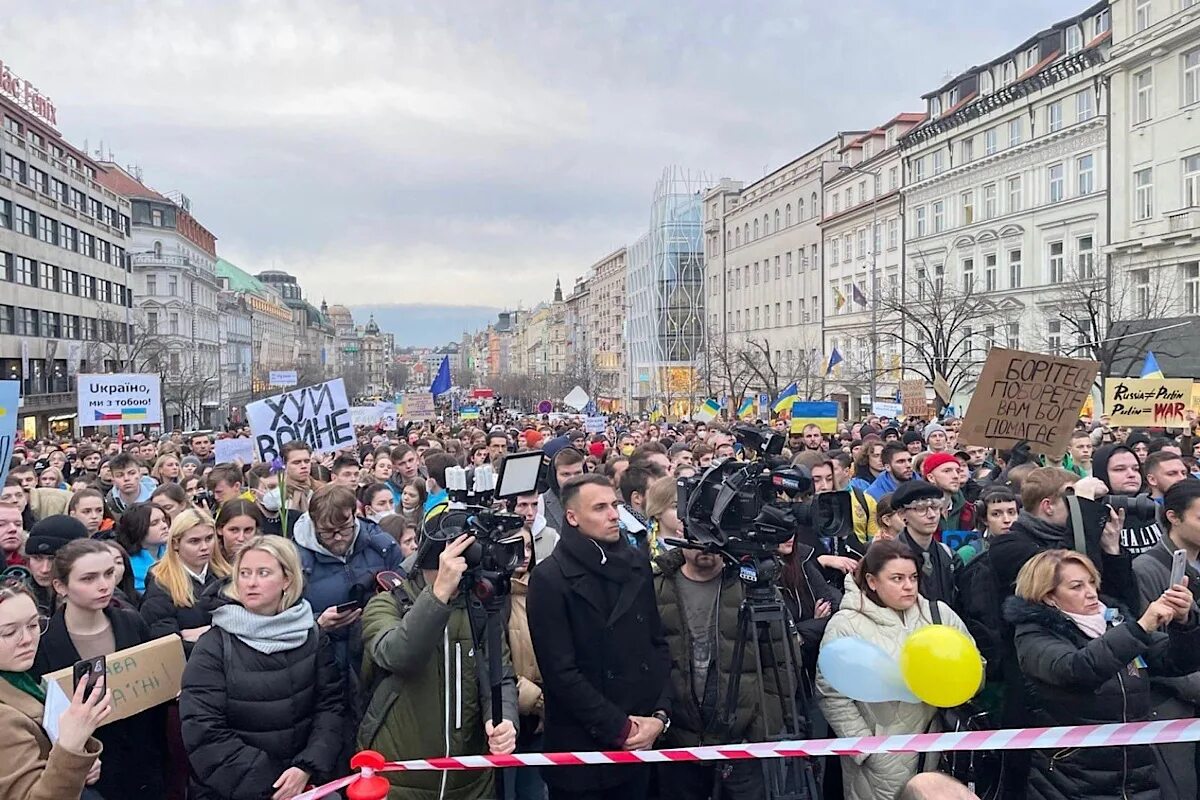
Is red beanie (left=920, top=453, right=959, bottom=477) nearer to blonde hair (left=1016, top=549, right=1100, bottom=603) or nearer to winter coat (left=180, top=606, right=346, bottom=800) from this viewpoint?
blonde hair (left=1016, top=549, right=1100, bottom=603)

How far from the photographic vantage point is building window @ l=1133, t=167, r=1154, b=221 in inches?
1256

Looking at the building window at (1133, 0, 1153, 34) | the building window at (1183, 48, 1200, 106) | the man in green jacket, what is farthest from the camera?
the building window at (1133, 0, 1153, 34)

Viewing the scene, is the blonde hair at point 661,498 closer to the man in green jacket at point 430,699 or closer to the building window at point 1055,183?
the man in green jacket at point 430,699

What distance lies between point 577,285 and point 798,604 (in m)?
129

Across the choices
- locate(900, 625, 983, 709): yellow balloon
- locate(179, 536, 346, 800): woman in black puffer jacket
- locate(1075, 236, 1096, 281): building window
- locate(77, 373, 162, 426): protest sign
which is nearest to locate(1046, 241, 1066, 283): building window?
locate(1075, 236, 1096, 281): building window

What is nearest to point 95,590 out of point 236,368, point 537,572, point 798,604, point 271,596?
point 271,596

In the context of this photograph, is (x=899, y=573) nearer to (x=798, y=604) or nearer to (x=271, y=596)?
(x=798, y=604)

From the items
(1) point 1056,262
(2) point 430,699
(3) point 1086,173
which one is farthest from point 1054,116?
(2) point 430,699

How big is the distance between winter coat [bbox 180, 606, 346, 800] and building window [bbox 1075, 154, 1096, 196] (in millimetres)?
37491

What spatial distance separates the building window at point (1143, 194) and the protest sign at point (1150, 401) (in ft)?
65.8

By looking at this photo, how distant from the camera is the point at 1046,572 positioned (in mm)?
4320

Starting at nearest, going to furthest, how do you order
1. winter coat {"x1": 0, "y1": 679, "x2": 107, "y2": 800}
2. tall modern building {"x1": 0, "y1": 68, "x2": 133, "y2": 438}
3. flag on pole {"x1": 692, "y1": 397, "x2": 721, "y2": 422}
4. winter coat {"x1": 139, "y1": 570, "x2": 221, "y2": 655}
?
winter coat {"x1": 0, "y1": 679, "x2": 107, "y2": 800}
winter coat {"x1": 139, "y1": 570, "x2": 221, "y2": 655}
flag on pole {"x1": 692, "y1": 397, "x2": 721, "y2": 422}
tall modern building {"x1": 0, "y1": 68, "x2": 133, "y2": 438}

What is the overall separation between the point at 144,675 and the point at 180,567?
98 cm

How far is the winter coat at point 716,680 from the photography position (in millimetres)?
4496
